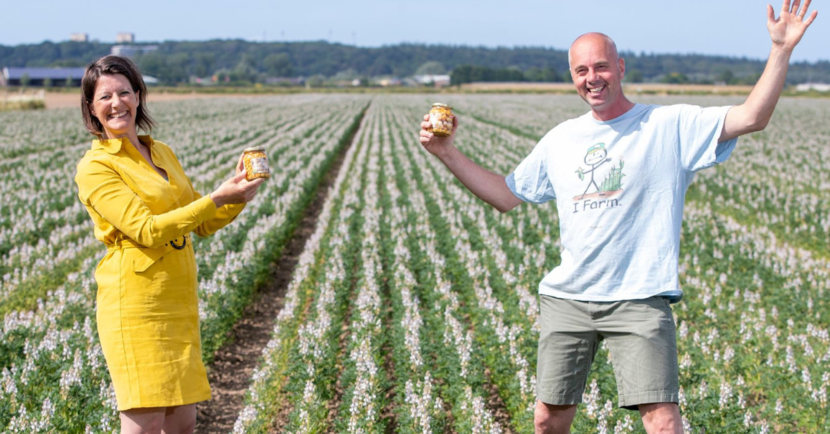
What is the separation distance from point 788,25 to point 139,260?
8.92ft

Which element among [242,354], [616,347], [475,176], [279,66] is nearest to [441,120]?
[475,176]

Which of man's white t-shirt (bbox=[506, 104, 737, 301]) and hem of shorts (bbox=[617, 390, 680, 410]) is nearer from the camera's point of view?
hem of shorts (bbox=[617, 390, 680, 410])

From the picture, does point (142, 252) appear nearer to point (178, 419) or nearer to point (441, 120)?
point (178, 419)

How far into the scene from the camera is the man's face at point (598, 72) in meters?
2.97

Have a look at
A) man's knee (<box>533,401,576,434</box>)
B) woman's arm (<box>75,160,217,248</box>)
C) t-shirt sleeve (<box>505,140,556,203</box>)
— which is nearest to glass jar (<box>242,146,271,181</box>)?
woman's arm (<box>75,160,217,248</box>)

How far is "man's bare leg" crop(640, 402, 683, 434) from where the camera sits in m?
2.79

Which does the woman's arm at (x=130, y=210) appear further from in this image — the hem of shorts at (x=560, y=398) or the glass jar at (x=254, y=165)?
the hem of shorts at (x=560, y=398)

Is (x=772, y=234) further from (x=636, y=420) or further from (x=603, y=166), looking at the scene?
Answer: (x=603, y=166)

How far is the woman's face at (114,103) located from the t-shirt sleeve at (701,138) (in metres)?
2.35

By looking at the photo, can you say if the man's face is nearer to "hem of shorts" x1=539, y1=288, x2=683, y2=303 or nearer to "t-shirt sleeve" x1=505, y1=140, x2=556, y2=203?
"t-shirt sleeve" x1=505, y1=140, x2=556, y2=203

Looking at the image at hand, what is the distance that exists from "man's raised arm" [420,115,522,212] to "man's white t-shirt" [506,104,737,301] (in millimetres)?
494

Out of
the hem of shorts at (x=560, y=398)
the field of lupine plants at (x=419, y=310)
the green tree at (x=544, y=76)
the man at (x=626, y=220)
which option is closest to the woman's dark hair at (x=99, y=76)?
the man at (x=626, y=220)

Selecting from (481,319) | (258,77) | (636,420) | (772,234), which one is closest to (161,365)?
(636,420)

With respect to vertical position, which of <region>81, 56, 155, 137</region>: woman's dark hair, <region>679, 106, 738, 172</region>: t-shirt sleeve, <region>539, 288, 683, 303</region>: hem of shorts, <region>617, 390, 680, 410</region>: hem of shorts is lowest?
<region>617, 390, 680, 410</region>: hem of shorts
